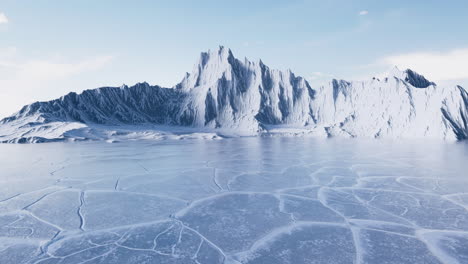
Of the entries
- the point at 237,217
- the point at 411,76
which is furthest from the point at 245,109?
the point at 237,217

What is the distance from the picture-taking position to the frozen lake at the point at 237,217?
6078mm

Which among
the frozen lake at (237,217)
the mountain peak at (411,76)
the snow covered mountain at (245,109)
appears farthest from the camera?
the mountain peak at (411,76)

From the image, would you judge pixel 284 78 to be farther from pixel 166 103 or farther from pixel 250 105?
pixel 166 103

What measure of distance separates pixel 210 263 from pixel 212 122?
68.3 metres

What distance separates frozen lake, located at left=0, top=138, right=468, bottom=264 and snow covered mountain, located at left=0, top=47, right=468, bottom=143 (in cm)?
3683

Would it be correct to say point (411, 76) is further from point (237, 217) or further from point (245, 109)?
point (237, 217)

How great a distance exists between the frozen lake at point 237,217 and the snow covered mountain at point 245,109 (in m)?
36.8

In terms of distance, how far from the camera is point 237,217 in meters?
8.35

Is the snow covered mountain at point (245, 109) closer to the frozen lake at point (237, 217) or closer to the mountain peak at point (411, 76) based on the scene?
the mountain peak at point (411, 76)

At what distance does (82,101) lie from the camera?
64.9 metres

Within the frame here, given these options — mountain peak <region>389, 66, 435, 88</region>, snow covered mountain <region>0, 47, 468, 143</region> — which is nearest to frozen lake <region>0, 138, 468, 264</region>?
snow covered mountain <region>0, 47, 468, 143</region>

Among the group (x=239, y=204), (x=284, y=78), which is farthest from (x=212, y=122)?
(x=239, y=204)

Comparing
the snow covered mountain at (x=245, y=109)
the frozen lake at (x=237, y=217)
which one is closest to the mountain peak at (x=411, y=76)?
the snow covered mountain at (x=245, y=109)

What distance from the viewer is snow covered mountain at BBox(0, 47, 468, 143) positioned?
46.2 metres
